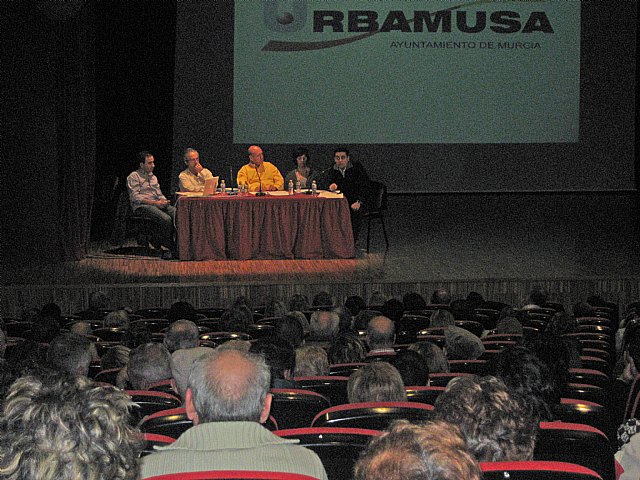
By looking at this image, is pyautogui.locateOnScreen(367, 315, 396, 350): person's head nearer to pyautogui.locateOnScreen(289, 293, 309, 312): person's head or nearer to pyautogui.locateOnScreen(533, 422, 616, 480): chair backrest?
pyautogui.locateOnScreen(289, 293, 309, 312): person's head

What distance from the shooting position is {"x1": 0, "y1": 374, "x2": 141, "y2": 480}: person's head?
134 cm

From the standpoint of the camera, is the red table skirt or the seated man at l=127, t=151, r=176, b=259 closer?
the red table skirt

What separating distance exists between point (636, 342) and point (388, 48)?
1091cm

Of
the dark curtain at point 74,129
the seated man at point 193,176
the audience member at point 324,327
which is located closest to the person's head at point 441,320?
the audience member at point 324,327

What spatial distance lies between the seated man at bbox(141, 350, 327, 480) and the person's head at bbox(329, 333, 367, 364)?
2284 millimetres

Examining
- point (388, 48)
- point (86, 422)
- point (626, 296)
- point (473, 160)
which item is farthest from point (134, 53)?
point (86, 422)

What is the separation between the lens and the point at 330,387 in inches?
142

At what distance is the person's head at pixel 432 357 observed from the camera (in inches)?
164

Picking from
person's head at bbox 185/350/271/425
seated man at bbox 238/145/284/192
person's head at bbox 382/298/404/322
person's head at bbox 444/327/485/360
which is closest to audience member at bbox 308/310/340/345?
person's head at bbox 444/327/485/360

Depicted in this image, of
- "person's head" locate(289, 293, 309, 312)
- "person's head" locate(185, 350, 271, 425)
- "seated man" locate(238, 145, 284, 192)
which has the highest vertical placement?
"seated man" locate(238, 145, 284, 192)

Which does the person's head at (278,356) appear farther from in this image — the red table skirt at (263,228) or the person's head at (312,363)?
the red table skirt at (263,228)

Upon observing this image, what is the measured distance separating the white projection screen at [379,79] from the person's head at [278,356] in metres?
10.8

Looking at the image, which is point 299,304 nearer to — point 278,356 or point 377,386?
point 278,356

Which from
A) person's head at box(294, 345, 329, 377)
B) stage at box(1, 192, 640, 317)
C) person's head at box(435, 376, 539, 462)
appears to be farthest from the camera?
stage at box(1, 192, 640, 317)
